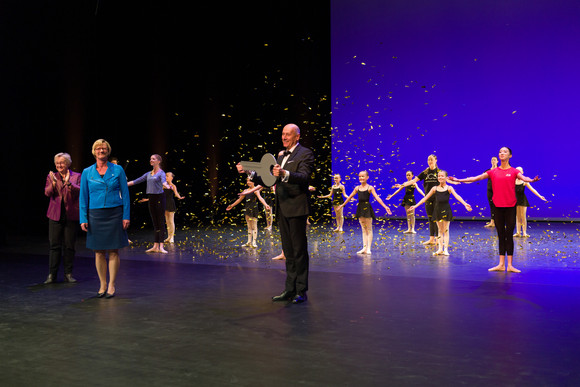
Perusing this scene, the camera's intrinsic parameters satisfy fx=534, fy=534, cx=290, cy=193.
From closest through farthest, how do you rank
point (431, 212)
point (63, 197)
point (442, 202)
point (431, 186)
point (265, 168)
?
point (265, 168) → point (63, 197) → point (442, 202) → point (431, 212) → point (431, 186)

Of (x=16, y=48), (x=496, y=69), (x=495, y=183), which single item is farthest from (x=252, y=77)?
(x=495, y=183)

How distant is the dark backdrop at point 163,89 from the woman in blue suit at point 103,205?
19.2 feet

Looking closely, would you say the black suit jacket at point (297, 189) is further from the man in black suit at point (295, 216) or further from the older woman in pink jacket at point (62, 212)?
the older woman in pink jacket at point (62, 212)

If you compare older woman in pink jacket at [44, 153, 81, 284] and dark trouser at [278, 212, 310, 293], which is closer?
dark trouser at [278, 212, 310, 293]

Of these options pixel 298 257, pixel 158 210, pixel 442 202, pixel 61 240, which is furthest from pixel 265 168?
pixel 442 202

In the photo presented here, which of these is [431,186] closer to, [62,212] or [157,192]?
[157,192]

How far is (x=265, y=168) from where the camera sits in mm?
4770

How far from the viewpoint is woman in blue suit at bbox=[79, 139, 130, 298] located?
16.8 ft

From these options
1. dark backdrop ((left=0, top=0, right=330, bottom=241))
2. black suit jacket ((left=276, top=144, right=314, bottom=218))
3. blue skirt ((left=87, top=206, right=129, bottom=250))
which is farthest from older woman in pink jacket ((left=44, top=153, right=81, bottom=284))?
dark backdrop ((left=0, top=0, right=330, bottom=241))

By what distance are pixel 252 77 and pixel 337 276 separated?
9978 mm

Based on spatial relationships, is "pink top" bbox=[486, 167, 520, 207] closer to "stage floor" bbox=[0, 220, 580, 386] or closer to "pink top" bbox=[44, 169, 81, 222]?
"stage floor" bbox=[0, 220, 580, 386]

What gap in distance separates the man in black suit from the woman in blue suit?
156 cm

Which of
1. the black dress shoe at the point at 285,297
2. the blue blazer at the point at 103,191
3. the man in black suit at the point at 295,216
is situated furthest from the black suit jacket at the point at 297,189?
the blue blazer at the point at 103,191

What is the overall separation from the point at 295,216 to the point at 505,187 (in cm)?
310
